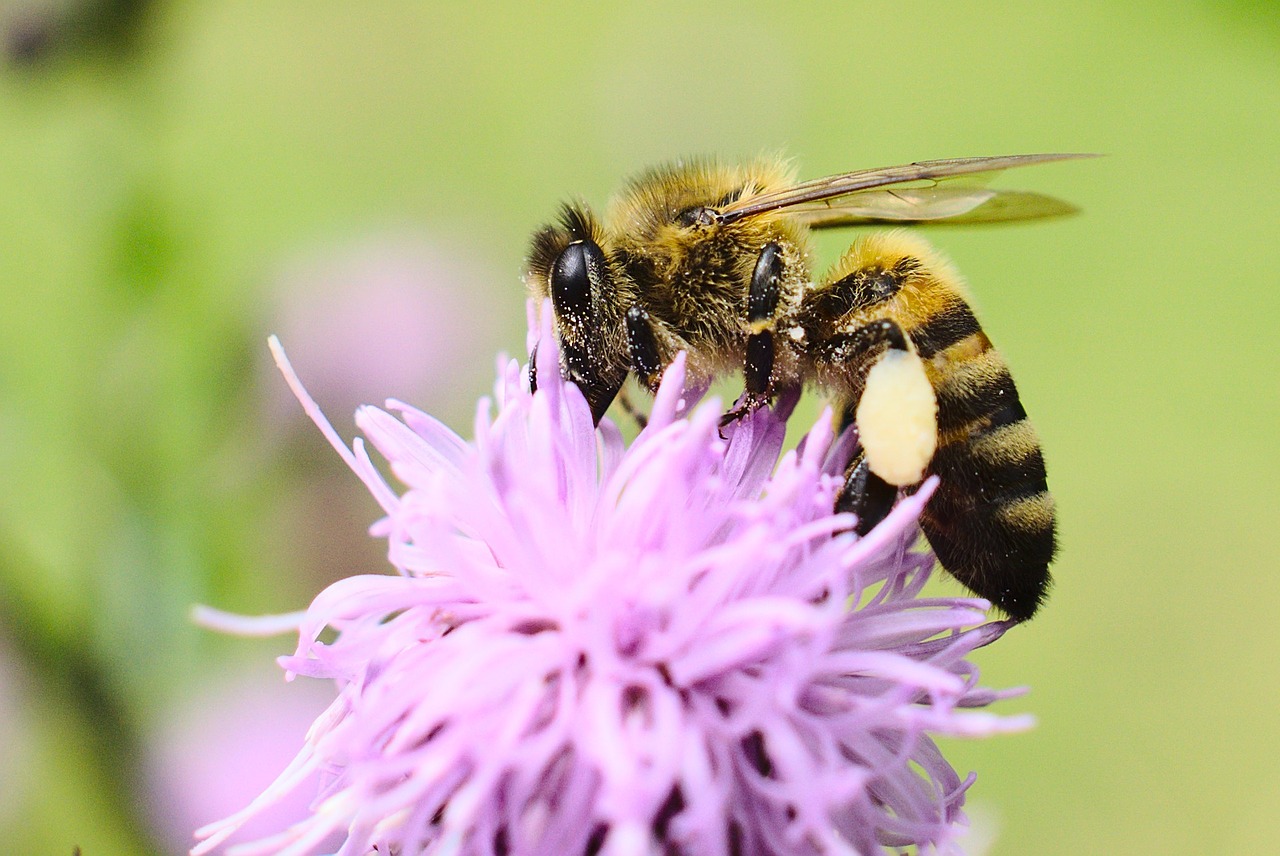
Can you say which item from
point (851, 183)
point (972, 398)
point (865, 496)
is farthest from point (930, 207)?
point (865, 496)

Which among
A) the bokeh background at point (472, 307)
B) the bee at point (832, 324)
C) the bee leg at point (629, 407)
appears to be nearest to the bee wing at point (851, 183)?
the bee at point (832, 324)

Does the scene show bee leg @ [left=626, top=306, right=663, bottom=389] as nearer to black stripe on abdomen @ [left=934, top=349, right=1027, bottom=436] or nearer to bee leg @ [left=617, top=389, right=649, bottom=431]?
bee leg @ [left=617, top=389, right=649, bottom=431]

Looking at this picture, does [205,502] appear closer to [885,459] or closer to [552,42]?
[885,459]

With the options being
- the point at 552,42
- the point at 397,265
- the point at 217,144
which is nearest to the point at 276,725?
→ the point at 397,265

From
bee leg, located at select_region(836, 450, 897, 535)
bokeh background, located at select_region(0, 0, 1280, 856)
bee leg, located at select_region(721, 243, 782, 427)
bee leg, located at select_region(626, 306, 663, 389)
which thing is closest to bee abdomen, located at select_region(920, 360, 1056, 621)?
bee leg, located at select_region(836, 450, 897, 535)

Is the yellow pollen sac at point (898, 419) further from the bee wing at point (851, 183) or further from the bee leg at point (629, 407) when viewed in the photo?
the bee leg at point (629, 407)

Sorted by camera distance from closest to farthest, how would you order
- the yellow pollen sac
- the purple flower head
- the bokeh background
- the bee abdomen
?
the purple flower head < the yellow pollen sac < the bee abdomen < the bokeh background

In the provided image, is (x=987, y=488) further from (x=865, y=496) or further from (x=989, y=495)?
(x=865, y=496)
